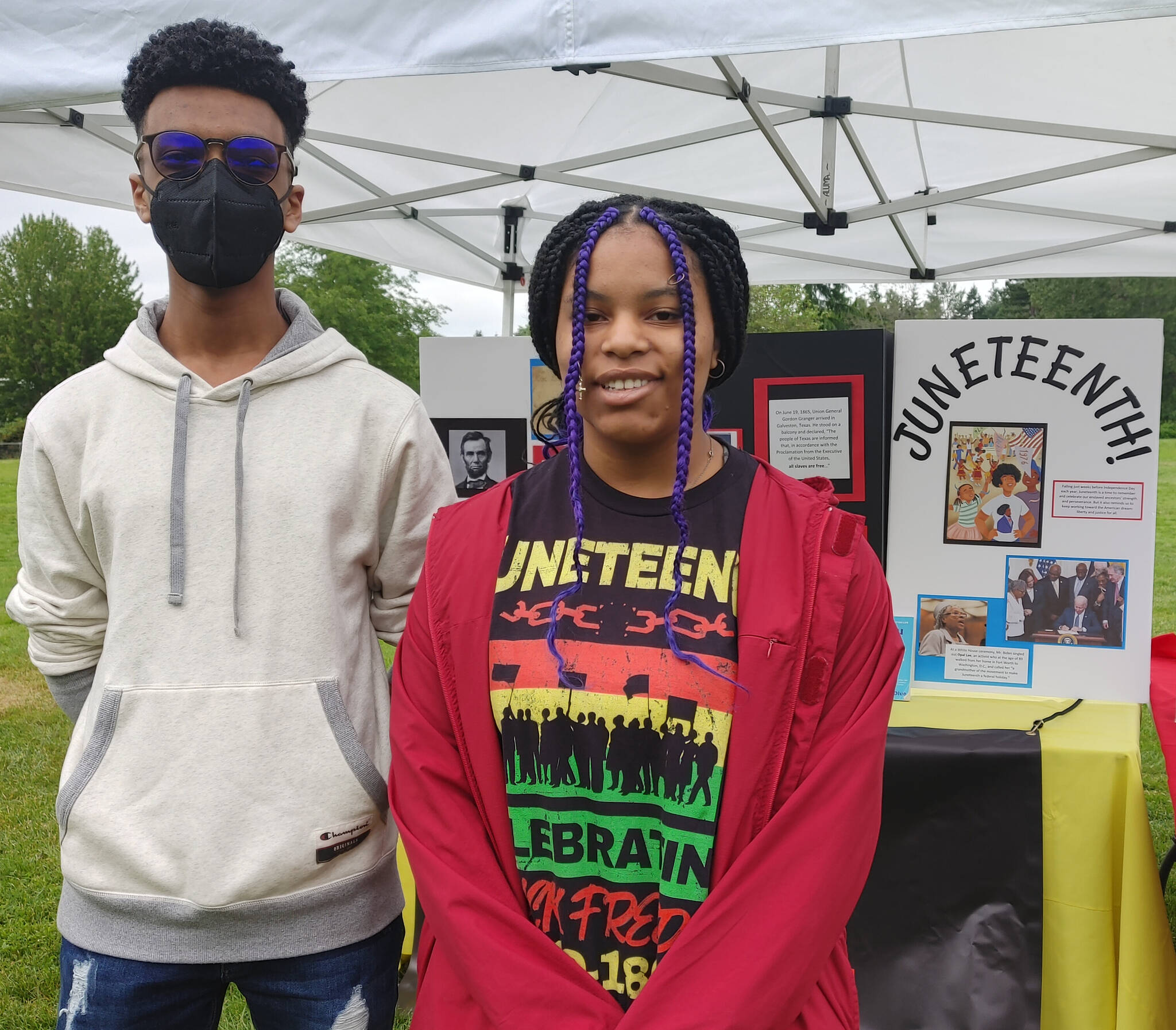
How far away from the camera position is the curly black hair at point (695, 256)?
1.30 metres

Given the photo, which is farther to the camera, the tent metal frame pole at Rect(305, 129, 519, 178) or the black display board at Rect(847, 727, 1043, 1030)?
the tent metal frame pole at Rect(305, 129, 519, 178)

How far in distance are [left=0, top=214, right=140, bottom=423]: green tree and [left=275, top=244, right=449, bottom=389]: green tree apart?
14.1 metres

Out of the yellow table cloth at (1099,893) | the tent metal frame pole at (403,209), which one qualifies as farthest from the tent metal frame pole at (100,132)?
the yellow table cloth at (1099,893)

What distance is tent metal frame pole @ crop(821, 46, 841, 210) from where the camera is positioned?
3.68 m

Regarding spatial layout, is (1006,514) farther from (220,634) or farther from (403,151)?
(403,151)

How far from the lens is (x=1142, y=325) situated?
92.8 inches

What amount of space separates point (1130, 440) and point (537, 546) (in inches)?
70.0

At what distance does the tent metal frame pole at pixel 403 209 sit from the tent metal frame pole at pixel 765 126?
190 cm

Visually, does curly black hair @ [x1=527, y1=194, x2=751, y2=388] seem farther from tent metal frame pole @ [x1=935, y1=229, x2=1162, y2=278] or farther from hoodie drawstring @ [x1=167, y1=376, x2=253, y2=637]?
tent metal frame pole @ [x1=935, y1=229, x2=1162, y2=278]

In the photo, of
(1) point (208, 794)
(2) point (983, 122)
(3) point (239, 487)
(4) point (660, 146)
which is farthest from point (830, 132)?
(1) point (208, 794)

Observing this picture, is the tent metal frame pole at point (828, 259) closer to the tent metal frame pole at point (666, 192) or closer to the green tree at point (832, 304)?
the tent metal frame pole at point (666, 192)

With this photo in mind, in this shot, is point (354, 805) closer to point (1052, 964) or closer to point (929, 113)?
point (1052, 964)

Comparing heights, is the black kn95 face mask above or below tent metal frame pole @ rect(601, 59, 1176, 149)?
below

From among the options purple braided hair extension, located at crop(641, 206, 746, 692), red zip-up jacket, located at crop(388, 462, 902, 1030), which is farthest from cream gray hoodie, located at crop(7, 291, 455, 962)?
purple braided hair extension, located at crop(641, 206, 746, 692)
